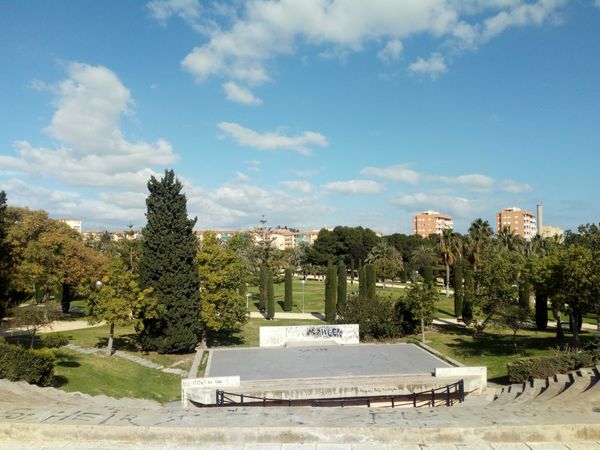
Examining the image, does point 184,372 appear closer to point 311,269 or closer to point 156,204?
point 156,204

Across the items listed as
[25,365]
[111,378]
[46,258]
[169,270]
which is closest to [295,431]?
[25,365]

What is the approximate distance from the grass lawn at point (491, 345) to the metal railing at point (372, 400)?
4668 mm

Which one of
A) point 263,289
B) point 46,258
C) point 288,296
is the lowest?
point 288,296

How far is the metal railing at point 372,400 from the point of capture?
16.7 metres

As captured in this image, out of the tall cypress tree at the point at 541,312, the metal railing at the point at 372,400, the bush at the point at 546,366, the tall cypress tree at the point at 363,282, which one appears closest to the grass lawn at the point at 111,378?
the metal railing at the point at 372,400

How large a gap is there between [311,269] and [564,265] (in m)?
64.4

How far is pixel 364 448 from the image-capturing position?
26.6ft

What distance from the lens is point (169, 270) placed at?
2772 centimetres

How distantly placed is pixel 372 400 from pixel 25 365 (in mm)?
12931

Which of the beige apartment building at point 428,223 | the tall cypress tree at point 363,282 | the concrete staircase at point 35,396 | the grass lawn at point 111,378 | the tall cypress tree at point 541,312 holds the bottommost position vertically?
the grass lawn at point 111,378

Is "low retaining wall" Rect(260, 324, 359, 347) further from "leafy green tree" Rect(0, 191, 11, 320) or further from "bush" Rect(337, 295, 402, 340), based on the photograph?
"leafy green tree" Rect(0, 191, 11, 320)

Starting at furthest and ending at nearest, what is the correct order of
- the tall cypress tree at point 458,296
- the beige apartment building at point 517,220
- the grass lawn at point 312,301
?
the beige apartment building at point 517,220, the grass lawn at point 312,301, the tall cypress tree at point 458,296

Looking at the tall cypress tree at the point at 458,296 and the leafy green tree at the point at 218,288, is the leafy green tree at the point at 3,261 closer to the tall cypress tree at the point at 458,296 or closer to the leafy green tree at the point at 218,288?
the leafy green tree at the point at 218,288

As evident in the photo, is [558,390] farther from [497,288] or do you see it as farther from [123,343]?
[123,343]
